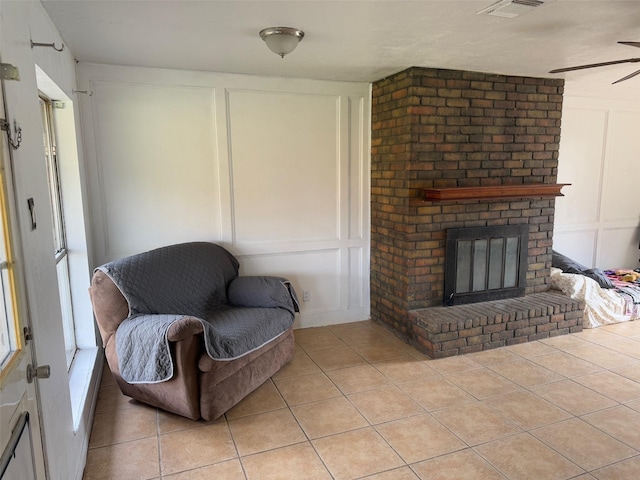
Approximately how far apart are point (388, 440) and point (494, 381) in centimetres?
106

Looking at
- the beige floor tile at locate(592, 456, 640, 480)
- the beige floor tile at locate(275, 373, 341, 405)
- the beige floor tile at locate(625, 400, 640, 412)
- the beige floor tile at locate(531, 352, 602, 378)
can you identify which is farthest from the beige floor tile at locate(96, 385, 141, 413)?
the beige floor tile at locate(625, 400, 640, 412)

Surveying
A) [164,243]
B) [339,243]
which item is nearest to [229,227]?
[164,243]

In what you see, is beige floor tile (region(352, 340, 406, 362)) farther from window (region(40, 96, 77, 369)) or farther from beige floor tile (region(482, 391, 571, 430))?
window (region(40, 96, 77, 369))

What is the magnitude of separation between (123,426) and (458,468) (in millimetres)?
1824

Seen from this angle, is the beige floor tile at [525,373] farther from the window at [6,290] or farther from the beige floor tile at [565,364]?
the window at [6,290]

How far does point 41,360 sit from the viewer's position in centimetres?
150

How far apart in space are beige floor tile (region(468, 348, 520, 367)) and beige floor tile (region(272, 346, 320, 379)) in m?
1.24

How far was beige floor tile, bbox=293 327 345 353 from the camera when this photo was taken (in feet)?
11.8

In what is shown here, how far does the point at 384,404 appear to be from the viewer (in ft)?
8.89

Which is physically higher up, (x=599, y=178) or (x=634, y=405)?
(x=599, y=178)

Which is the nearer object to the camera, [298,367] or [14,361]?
[14,361]

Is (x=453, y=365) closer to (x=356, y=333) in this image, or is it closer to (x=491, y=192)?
(x=356, y=333)

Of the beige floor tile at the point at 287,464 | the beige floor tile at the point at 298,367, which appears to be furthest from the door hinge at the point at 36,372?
the beige floor tile at the point at 298,367

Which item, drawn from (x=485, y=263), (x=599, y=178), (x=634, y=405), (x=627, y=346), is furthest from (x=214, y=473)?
(x=599, y=178)
